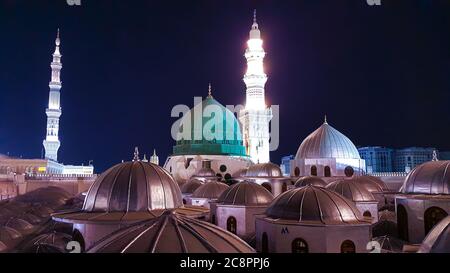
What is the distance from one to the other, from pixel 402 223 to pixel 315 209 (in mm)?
4397

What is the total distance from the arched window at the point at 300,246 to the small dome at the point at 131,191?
2877 mm

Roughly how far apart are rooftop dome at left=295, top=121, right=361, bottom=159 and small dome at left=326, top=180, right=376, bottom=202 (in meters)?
6.34

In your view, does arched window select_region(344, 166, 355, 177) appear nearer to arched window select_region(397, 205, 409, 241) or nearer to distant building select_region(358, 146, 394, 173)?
arched window select_region(397, 205, 409, 241)

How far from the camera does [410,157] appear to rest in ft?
175

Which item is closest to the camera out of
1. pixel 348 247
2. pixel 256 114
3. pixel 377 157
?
pixel 348 247

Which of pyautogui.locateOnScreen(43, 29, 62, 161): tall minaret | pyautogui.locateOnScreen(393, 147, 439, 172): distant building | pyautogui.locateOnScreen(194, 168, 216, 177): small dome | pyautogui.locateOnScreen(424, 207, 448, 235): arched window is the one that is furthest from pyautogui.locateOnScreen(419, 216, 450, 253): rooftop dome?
pyautogui.locateOnScreen(393, 147, 439, 172): distant building

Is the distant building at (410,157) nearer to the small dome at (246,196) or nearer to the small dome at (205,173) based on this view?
the small dome at (205,173)

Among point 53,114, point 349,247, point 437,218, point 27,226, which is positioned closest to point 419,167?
point 437,218

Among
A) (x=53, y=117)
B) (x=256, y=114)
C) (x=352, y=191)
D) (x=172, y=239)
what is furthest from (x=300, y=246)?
(x=53, y=117)

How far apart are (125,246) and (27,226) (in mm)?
9953

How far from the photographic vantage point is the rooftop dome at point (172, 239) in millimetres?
4770

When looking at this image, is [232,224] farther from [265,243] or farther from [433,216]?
[433,216]

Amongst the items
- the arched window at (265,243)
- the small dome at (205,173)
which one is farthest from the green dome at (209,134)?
the arched window at (265,243)

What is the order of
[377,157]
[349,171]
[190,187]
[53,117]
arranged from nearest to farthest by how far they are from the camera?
1. [190,187]
2. [349,171]
3. [53,117]
4. [377,157]
